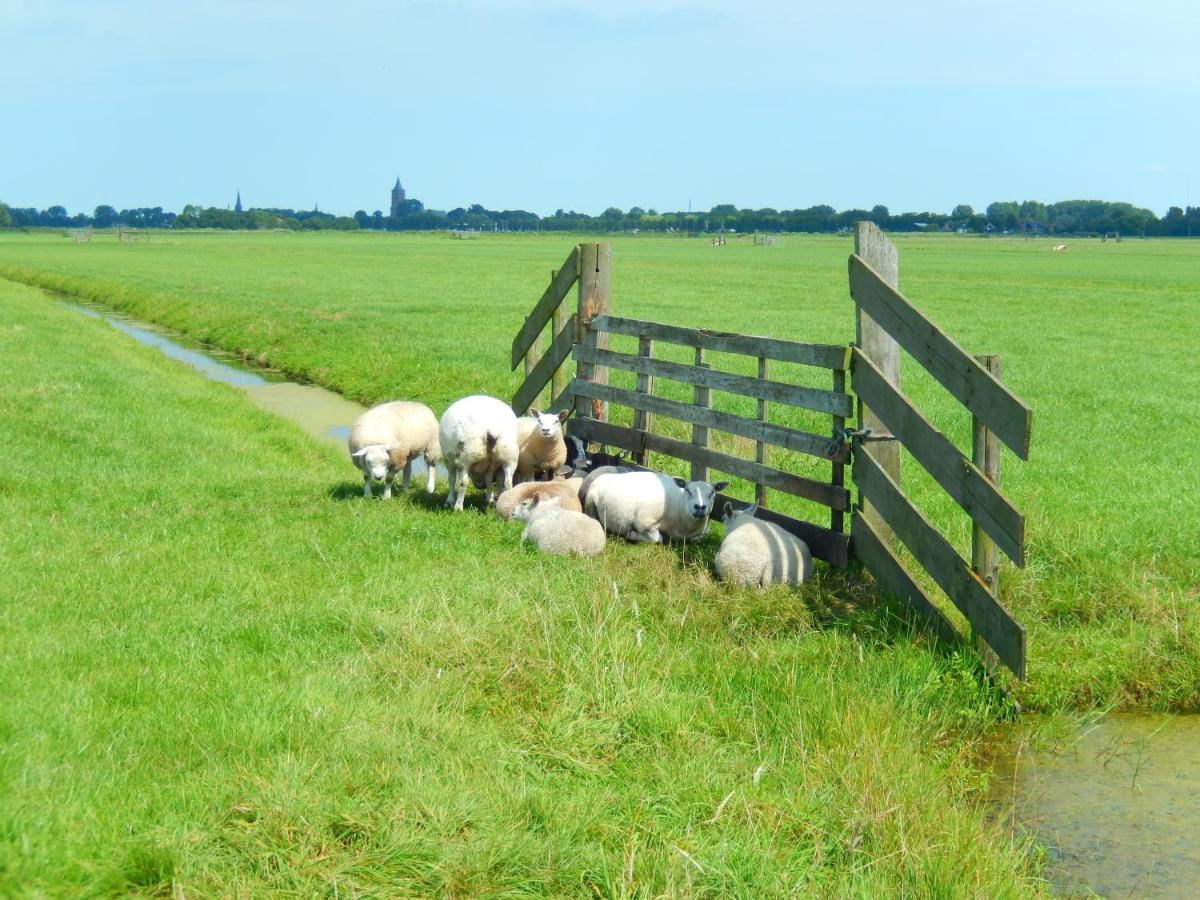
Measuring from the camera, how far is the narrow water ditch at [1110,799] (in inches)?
221

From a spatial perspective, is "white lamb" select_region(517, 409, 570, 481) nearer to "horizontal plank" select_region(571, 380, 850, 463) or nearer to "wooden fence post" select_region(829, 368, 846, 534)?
"horizontal plank" select_region(571, 380, 850, 463)

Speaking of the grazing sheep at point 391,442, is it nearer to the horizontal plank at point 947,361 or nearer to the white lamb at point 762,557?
the white lamb at point 762,557

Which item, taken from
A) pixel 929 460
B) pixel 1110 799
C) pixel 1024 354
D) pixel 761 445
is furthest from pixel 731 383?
pixel 1024 354

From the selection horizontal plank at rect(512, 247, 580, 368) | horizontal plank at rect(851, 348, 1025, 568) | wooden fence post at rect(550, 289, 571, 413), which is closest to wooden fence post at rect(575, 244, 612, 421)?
horizontal plank at rect(512, 247, 580, 368)

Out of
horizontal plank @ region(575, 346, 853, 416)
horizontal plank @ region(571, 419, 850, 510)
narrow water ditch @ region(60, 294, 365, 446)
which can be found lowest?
narrow water ditch @ region(60, 294, 365, 446)

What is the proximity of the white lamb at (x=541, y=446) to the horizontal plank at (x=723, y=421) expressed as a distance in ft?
1.73

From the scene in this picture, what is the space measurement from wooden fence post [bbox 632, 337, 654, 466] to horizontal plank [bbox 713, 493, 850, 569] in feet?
7.05

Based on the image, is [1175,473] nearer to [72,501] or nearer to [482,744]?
[482,744]

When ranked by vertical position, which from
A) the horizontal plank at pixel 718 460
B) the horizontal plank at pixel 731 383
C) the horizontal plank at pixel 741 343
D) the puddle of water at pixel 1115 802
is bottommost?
the puddle of water at pixel 1115 802

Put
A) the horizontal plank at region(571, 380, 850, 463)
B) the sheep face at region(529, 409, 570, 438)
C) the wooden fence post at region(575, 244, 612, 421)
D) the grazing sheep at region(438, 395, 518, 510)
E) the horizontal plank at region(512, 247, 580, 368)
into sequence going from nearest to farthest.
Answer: the horizontal plank at region(571, 380, 850, 463) → the grazing sheep at region(438, 395, 518, 510) → the sheep face at region(529, 409, 570, 438) → the wooden fence post at region(575, 244, 612, 421) → the horizontal plank at region(512, 247, 580, 368)

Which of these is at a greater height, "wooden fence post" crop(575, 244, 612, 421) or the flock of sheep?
"wooden fence post" crop(575, 244, 612, 421)

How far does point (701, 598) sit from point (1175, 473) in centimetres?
756

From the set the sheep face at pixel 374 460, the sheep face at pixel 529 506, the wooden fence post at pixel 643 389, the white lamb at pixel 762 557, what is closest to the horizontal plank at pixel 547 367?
the wooden fence post at pixel 643 389

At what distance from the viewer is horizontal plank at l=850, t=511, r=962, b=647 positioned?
Answer: 7.57 metres
